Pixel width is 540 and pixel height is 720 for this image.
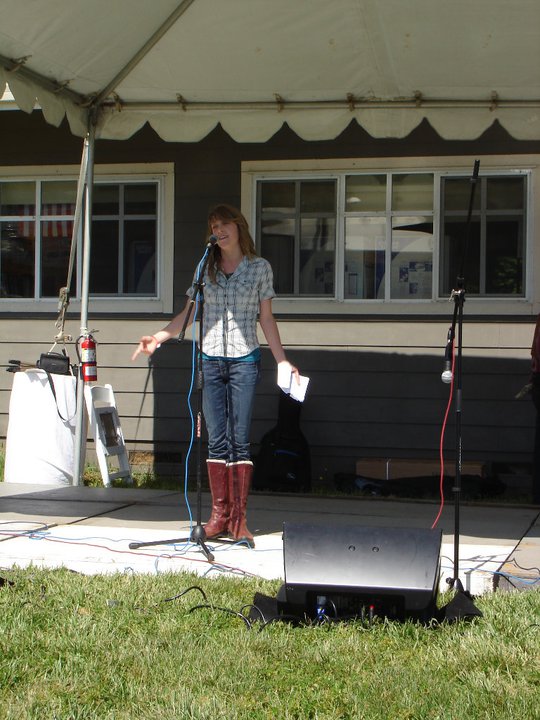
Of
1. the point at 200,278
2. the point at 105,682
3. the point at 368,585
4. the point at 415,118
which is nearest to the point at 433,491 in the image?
the point at 415,118

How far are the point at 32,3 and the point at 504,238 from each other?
14.6 feet

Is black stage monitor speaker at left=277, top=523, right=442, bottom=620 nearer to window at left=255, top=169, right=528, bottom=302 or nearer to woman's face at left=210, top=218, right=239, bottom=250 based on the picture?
woman's face at left=210, top=218, right=239, bottom=250

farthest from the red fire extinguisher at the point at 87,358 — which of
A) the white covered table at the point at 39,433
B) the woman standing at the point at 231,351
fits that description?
the woman standing at the point at 231,351

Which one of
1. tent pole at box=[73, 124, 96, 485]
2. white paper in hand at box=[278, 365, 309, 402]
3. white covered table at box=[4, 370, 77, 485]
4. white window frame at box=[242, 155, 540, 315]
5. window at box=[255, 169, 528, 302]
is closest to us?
white paper in hand at box=[278, 365, 309, 402]

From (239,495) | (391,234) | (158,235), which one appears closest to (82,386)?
(158,235)

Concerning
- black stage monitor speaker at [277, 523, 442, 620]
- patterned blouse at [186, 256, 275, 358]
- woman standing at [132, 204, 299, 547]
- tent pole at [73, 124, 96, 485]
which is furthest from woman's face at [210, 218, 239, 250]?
tent pole at [73, 124, 96, 485]

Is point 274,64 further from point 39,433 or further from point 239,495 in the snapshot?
point 39,433

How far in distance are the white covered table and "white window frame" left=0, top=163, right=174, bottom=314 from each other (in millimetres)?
1297

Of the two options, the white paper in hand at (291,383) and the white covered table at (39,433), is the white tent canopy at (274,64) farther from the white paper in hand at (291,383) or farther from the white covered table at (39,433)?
the white paper in hand at (291,383)

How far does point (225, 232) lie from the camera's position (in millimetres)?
5219

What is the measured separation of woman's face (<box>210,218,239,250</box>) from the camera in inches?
205

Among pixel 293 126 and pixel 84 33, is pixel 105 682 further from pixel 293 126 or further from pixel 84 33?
pixel 293 126

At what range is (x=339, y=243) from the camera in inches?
336

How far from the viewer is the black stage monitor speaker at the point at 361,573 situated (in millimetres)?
3627
